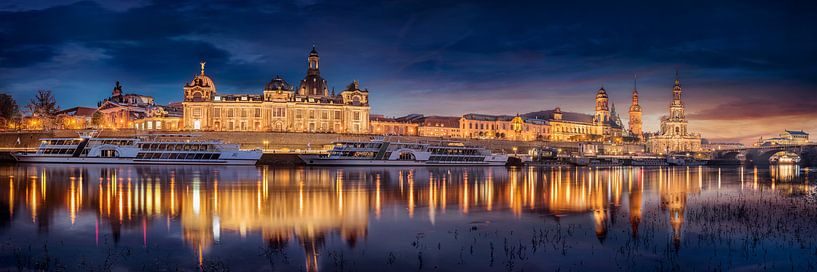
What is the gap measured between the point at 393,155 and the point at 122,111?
9209 centimetres

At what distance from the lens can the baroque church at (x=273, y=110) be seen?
4902 inches

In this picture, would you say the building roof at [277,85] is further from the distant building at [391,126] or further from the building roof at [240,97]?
the distant building at [391,126]

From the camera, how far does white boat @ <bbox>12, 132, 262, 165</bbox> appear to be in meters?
72.9

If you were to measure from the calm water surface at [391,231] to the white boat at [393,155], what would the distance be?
41553 mm

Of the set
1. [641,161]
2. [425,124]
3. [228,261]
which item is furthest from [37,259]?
[425,124]

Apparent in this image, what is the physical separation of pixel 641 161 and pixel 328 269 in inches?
4454

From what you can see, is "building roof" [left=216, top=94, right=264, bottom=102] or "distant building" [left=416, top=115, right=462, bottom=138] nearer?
"building roof" [left=216, top=94, right=264, bottom=102]

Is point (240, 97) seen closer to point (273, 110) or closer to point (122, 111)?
point (273, 110)

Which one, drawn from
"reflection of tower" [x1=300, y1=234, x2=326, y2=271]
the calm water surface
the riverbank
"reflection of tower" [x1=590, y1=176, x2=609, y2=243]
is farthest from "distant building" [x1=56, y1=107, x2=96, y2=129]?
"reflection of tower" [x1=300, y1=234, x2=326, y2=271]

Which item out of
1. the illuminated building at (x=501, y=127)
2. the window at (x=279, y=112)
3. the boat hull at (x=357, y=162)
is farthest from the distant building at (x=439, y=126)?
the boat hull at (x=357, y=162)

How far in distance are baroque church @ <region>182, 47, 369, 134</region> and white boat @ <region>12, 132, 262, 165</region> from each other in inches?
1846

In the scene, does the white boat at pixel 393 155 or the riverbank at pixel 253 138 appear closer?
the white boat at pixel 393 155

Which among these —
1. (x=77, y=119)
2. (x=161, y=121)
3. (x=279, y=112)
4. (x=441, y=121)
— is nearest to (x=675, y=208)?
(x=279, y=112)

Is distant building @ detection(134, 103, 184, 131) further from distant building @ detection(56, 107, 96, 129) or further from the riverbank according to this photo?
the riverbank
